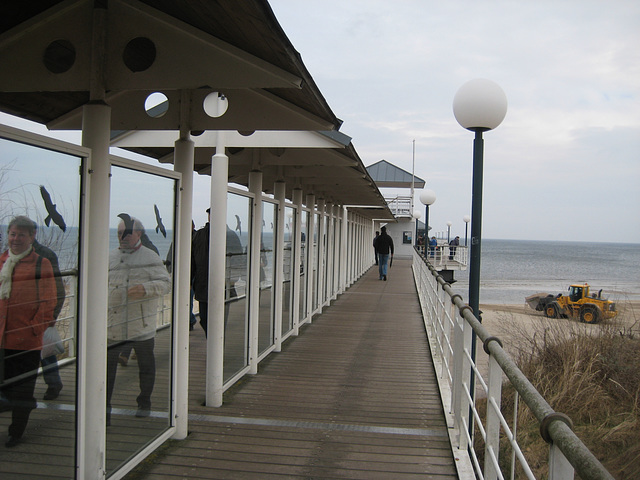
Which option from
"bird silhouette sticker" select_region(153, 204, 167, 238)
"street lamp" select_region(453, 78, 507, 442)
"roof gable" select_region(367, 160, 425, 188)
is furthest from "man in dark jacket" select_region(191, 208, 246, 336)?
"roof gable" select_region(367, 160, 425, 188)

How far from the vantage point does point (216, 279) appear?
539cm

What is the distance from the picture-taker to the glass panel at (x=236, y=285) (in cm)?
579

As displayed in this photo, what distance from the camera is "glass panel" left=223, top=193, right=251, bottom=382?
19.0 feet

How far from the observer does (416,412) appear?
5441mm

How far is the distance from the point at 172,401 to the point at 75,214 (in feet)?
6.35

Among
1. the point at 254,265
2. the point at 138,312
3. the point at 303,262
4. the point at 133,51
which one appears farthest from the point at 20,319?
the point at 303,262

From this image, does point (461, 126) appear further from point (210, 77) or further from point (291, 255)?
point (291, 255)

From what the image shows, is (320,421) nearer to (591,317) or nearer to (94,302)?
(94,302)

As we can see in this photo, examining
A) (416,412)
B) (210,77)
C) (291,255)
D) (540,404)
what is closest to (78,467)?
(210,77)

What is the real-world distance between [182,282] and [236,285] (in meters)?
1.59

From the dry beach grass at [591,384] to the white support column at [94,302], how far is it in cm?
539

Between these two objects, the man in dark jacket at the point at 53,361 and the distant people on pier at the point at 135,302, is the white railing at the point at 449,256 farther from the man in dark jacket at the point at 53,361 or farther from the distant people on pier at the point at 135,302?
the man in dark jacket at the point at 53,361

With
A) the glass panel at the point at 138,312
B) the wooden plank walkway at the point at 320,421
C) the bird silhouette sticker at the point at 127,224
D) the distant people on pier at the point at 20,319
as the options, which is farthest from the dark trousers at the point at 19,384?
the wooden plank walkway at the point at 320,421

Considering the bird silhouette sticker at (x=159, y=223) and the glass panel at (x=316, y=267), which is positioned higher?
the bird silhouette sticker at (x=159, y=223)
